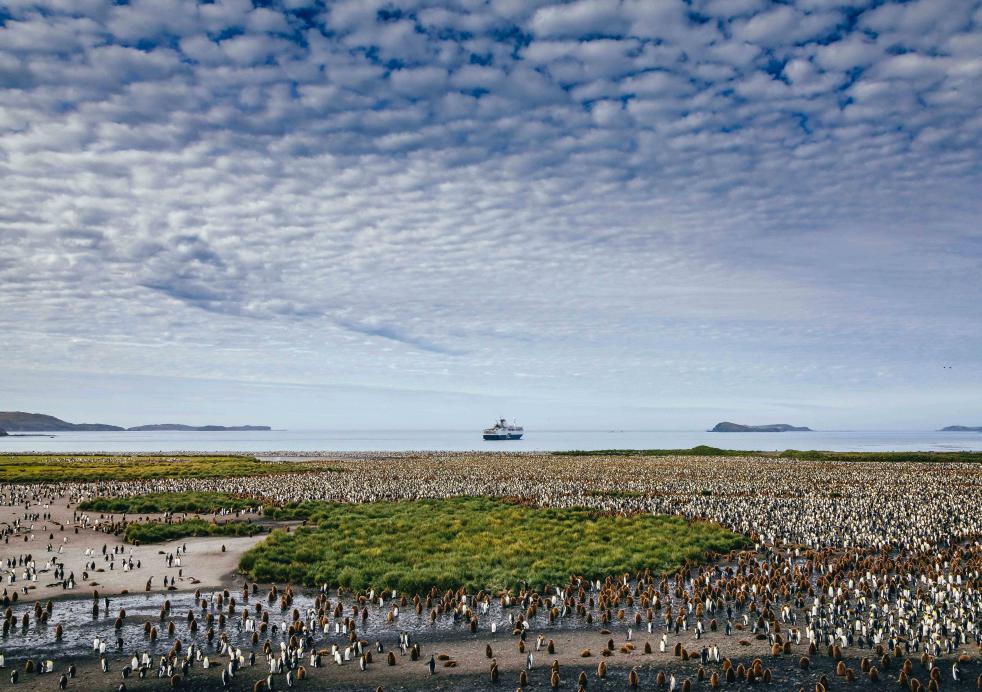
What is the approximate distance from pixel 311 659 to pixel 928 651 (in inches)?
541

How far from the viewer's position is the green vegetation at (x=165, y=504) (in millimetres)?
40812

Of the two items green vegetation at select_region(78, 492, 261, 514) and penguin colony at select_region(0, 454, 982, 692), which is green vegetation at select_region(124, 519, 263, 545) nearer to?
penguin colony at select_region(0, 454, 982, 692)

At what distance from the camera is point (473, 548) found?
26469 mm

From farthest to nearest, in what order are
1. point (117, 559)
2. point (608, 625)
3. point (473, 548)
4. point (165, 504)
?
1. point (165, 504)
2. point (473, 548)
3. point (117, 559)
4. point (608, 625)

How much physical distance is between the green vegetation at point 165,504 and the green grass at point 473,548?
9049 millimetres

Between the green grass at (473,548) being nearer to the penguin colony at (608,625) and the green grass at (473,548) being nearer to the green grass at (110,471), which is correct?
the penguin colony at (608,625)

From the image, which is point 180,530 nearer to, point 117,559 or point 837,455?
point 117,559

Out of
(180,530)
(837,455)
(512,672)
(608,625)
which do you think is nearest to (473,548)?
(608,625)

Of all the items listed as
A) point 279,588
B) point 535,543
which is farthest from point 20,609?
point 535,543

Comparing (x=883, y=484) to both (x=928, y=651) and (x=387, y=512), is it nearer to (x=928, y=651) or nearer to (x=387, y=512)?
(x=387, y=512)

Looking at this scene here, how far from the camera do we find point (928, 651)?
14273 millimetres

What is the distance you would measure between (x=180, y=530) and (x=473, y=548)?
15666mm

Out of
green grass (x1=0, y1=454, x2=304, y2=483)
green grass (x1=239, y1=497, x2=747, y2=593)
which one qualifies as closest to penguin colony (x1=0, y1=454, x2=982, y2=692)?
green grass (x1=239, y1=497, x2=747, y2=593)

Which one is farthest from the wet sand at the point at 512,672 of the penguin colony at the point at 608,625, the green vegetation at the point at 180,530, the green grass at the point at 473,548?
the green vegetation at the point at 180,530
